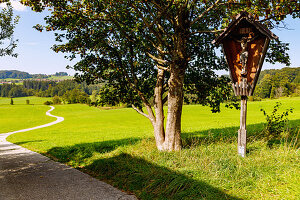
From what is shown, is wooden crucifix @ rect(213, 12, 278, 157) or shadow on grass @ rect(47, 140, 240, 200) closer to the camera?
shadow on grass @ rect(47, 140, 240, 200)

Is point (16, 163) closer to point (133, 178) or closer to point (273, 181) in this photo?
point (133, 178)

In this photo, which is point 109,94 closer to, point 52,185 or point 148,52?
point 148,52

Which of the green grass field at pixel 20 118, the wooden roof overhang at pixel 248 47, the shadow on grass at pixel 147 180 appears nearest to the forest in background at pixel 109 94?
the shadow on grass at pixel 147 180

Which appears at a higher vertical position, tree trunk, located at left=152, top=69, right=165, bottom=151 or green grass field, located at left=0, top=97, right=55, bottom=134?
tree trunk, located at left=152, top=69, right=165, bottom=151

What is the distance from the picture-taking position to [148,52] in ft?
29.2

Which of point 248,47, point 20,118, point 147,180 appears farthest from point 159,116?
point 20,118

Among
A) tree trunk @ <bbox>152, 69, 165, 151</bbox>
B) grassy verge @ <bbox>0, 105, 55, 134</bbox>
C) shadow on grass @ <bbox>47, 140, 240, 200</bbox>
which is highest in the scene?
tree trunk @ <bbox>152, 69, 165, 151</bbox>

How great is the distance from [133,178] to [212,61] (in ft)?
19.7

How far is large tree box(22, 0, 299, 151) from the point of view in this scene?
781 cm

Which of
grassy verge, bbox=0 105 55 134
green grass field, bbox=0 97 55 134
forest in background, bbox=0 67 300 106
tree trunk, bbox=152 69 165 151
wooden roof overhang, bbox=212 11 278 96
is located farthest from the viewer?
green grass field, bbox=0 97 55 134

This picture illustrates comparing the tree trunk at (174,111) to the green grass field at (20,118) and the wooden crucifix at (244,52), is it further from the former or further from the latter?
the green grass field at (20,118)

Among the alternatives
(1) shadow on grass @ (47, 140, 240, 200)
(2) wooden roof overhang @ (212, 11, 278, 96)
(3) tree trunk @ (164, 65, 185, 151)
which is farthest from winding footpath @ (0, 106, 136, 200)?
(2) wooden roof overhang @ (212, 11, 278, 96)

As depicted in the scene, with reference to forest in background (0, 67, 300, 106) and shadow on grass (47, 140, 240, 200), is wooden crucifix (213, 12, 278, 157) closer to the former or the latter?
shadow on grass (47, 140, 240, 200)

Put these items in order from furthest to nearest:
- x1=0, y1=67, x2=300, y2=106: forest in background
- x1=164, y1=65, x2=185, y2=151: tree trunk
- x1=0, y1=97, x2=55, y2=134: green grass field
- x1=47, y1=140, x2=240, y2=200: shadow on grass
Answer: x1=0, y1=97, x2=55, y2=134: green grass field
x1=0, y1=67, x2=300, y2=106: forest in background
x1=164, y1=65, x2=185, y2=151: tree trunk
x1=47, y1=140, x2=240, y2=200: shadow on grass
